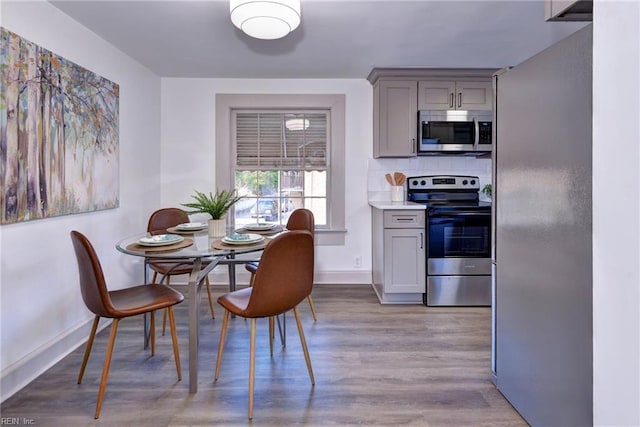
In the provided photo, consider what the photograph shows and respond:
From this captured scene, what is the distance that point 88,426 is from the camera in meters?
1.70

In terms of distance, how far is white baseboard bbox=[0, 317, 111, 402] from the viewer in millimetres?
1925

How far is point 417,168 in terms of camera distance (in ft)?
13.2

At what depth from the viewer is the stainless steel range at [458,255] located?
11.2ft

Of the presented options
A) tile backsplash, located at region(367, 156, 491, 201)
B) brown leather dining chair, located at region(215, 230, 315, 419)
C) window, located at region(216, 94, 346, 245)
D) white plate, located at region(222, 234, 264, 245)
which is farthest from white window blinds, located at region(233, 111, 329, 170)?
brown leather dining chair, located at region(215, 230, 315, 419)

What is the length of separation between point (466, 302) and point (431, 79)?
7.34 ft

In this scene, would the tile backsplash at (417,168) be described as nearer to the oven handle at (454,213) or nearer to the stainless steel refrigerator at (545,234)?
the oven handle at (454,213)

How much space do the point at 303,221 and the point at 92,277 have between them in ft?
5.24

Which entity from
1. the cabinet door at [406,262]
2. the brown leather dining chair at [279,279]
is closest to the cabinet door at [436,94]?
the cabinet door at [406,262]

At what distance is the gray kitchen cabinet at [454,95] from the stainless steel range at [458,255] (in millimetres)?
1069

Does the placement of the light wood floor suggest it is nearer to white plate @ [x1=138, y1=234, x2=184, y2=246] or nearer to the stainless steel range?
the stainless steel range

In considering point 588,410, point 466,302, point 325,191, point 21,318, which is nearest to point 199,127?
point 325,191

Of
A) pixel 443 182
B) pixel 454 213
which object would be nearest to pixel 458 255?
pixel 454 213

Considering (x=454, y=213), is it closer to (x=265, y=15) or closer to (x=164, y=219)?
(x=265, y=15)
